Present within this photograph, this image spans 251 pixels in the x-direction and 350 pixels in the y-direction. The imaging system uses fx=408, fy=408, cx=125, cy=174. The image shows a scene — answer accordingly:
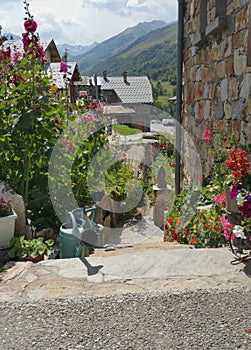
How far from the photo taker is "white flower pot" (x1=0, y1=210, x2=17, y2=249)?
302cm

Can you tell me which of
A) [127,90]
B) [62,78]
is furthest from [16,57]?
[127,90]

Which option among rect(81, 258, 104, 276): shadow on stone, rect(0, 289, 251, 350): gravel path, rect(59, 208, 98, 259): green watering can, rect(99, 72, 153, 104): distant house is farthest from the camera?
rect(99, 72, 153, 104): distant house

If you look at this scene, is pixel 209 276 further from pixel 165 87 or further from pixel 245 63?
pixel 165 87

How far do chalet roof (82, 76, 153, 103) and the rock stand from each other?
31.7 m

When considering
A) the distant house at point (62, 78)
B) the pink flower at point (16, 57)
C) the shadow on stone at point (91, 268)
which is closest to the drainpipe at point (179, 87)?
the distant house at point (62, 78)

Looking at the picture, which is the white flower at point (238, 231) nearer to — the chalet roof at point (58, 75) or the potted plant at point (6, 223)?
the potted plant at point (6, 223)

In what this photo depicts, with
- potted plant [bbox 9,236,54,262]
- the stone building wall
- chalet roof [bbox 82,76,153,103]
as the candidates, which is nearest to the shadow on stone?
potted plant [bbox 9,236,54,262]

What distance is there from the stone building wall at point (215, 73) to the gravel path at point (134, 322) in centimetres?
147

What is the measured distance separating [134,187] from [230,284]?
4.19 meters

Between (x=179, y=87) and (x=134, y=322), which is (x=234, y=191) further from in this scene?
(x=179, y=87)

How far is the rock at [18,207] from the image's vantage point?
329cm

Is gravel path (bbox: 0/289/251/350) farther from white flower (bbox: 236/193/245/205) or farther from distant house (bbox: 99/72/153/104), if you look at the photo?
distant house (bbox: 99/72/153/104)

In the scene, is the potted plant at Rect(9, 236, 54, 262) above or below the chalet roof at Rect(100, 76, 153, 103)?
below

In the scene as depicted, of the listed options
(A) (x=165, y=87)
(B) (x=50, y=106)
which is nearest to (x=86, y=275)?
(B) (x=50, y=106)
